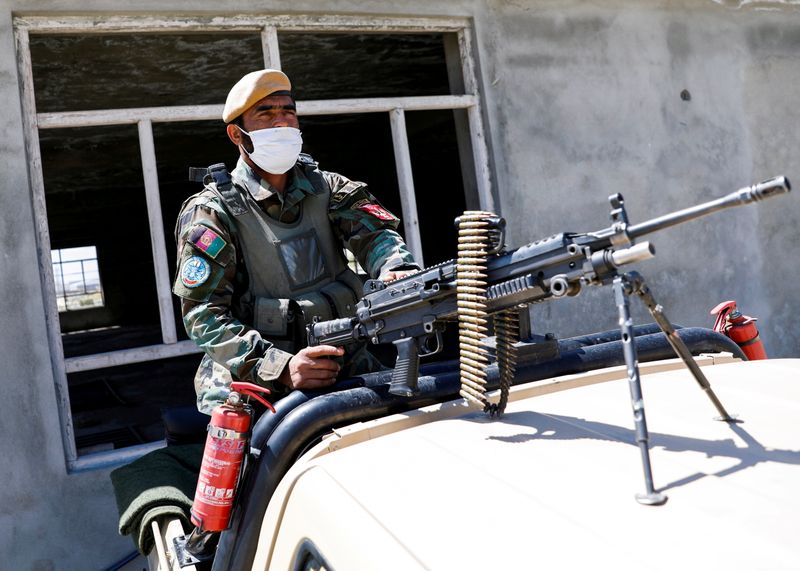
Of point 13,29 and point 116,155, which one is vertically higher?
point 116,155

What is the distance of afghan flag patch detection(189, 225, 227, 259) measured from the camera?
2815 mm

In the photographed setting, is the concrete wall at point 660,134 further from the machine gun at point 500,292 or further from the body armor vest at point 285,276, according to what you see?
the machine gun at point 500,292

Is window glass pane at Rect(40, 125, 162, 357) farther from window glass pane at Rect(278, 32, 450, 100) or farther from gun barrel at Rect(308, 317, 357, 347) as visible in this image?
gun barrel at Rect(308, 317, 357, 347)

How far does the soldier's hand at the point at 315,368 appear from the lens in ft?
7.58

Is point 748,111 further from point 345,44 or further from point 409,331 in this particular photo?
point 409,331

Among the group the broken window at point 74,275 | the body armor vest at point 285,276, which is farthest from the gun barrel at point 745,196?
the broken window at point 74,275

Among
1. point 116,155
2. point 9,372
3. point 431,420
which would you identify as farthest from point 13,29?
point 116,155

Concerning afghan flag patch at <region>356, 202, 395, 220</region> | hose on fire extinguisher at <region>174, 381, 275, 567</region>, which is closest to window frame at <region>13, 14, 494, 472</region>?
afghan flag patch at <region>356, 202, 395, 220</region>

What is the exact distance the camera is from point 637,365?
147cm

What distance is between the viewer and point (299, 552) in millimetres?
1553

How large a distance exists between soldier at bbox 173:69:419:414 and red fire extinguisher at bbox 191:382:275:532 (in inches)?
23.7

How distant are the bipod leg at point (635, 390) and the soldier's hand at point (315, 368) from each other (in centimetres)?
102

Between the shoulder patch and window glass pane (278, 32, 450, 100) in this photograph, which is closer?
the shoulder patch

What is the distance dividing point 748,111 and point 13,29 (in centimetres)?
495
